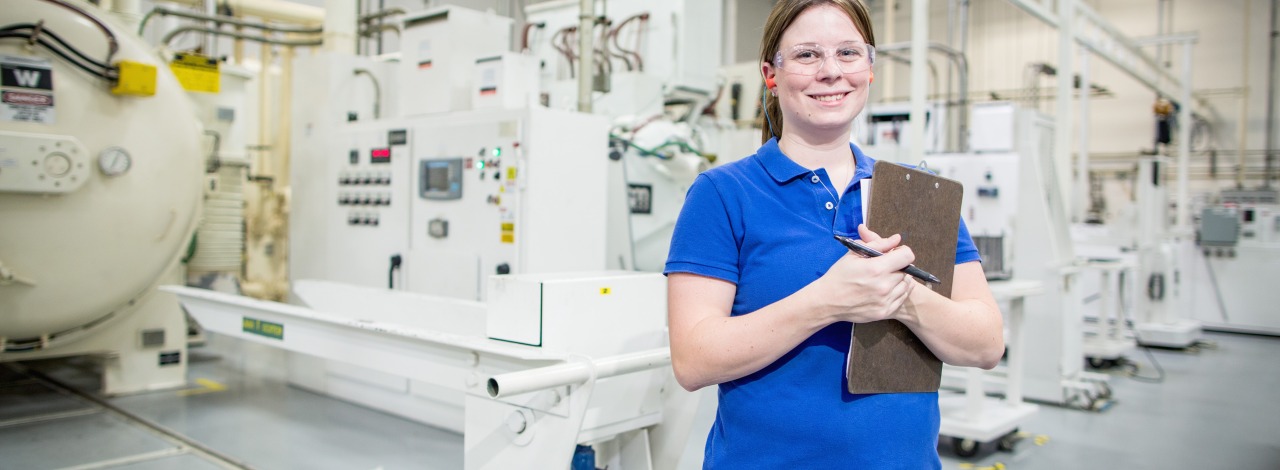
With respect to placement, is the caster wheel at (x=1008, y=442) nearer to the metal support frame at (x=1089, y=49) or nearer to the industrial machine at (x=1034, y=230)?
the industrial machine at (x=1034, y=230)

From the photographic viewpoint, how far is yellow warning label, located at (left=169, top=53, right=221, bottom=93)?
4.76 metres

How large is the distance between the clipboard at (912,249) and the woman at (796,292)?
3 cm

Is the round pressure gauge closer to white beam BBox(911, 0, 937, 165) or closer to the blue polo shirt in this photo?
white beam BBox(911, 0, 937, 165)

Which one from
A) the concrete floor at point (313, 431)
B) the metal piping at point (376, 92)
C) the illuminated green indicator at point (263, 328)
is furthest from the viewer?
the metal piping at point (376, 92)

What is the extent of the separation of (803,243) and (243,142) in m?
6.15

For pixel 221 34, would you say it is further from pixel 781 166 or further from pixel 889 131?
pixel 781 166

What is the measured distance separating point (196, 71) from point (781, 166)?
4.70 m

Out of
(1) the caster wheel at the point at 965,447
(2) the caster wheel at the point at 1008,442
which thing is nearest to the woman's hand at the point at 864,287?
(1) the caster wheel at the point at 965,447

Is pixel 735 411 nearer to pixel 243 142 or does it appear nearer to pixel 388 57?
pixel 388 57

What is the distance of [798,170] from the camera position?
1.09 metres

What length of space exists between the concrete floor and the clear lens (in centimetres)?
296

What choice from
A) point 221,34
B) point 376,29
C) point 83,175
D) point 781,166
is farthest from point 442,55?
point 781,166

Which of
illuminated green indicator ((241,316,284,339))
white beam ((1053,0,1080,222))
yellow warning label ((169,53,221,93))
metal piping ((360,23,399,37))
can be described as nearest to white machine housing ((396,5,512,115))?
metal piping ((360,23,399,37))

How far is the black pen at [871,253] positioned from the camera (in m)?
0.97
